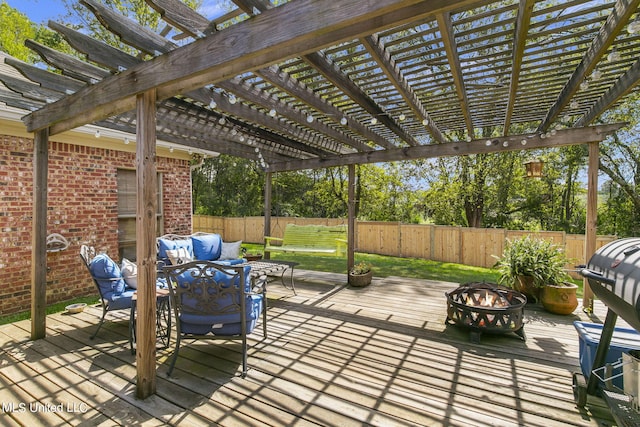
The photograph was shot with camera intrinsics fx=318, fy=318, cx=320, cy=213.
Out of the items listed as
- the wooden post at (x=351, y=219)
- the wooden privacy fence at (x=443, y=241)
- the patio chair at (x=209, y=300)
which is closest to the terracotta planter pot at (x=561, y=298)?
the wooden post at (x=351, y=219)

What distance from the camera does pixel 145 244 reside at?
7.42 feet

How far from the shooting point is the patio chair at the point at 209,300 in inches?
101

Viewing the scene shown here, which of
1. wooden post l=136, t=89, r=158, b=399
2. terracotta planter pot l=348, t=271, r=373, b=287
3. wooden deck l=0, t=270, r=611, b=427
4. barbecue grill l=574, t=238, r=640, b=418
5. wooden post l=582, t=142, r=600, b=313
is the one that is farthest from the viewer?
terracotta planter pot l=348, t=271, r=373, b=287

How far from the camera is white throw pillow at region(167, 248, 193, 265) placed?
14.5 ft

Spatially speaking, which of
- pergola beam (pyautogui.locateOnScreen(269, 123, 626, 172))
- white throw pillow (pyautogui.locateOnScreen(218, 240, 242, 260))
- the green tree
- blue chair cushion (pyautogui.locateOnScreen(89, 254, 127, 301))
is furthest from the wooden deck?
the green tree

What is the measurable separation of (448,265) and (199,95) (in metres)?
7.59

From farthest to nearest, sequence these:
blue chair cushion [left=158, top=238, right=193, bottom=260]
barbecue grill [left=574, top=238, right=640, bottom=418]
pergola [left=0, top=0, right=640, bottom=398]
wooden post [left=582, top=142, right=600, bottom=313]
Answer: blue chair cushion [left=158, top=238, right=193, bottom=260] < wooden post [left=582, top=142, right=600, bottom=313] < pergola [left=0, top=0, right=640, bottom=398] < barbecue grill [left=574, top=238, right=640, bottom=418]

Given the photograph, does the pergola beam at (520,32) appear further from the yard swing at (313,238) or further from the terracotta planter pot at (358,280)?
the yard swing at (313,238)

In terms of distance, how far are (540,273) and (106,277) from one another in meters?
5.25

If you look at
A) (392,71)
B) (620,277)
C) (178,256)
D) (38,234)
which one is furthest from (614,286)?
(38,234)

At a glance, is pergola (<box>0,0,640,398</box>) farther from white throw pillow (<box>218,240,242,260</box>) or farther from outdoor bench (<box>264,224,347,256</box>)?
outdoor bench (<box>264,224,347,256</box>)

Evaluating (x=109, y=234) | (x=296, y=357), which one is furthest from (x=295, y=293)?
(x=109, y=234)

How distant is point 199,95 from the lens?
303cm

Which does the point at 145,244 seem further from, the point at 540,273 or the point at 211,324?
the point at 540,273
